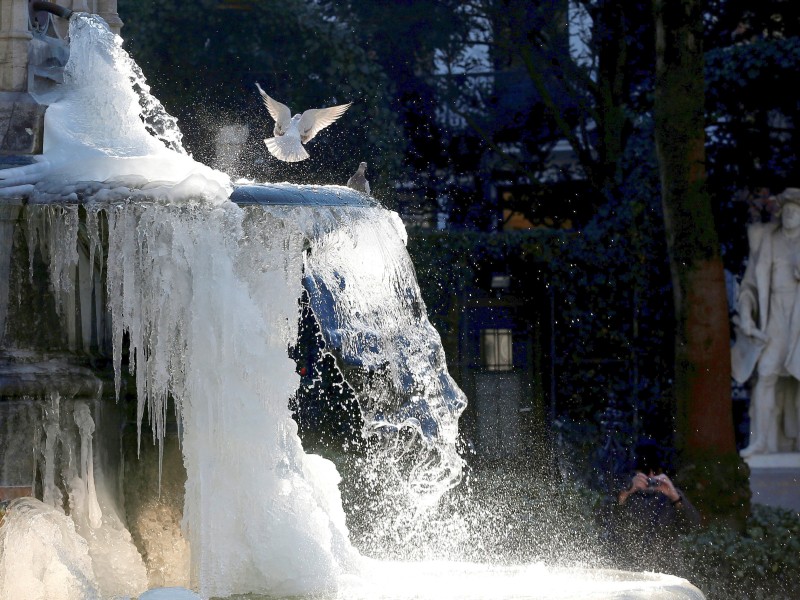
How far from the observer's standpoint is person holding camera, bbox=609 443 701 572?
9602 mm

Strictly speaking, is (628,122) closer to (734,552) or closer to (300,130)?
(734,552)

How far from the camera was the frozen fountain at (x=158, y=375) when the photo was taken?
19.6 feet

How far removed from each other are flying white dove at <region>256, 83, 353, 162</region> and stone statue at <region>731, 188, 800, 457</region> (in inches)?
251

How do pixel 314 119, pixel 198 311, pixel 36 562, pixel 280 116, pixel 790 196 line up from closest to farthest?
pixel 36 562
pixel 198 311
pixel 280 116
pixel 314 119
pixel 790 196

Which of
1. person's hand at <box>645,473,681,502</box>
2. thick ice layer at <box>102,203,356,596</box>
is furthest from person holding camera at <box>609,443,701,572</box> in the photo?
thick ice layer at <box>102,203,356,596</box>

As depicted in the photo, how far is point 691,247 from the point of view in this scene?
38.8ft

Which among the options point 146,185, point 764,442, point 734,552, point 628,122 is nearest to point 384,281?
point 146,185

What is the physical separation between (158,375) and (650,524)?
14.9 ft

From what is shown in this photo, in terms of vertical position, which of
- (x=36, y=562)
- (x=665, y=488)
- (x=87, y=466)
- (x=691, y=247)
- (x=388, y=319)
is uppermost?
(x=691, y=247)

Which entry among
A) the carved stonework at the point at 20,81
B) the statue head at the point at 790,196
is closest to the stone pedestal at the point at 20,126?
the carved stonework at the point at 20,81

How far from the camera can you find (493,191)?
18781 mm

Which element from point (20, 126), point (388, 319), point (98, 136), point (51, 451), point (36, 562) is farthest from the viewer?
point (388, 319)

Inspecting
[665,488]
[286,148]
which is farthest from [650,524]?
[286,148]

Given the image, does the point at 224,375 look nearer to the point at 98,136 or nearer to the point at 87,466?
the point at 87,466
